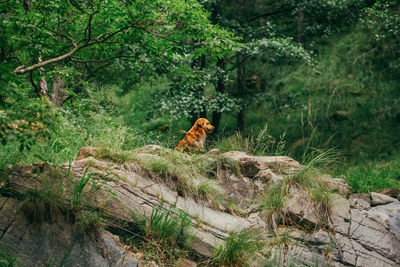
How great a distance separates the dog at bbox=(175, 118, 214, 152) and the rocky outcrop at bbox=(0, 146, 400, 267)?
1.79 feet

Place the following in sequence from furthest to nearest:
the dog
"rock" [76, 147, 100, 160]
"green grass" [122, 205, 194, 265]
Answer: the dog → "rock" [76, 147, 100, 160] → "green grass" [122, 205, 194, 265]

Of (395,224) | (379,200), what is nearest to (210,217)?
(395,224)

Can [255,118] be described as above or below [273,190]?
below

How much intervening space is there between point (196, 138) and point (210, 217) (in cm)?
216

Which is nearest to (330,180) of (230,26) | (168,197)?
(168,197)

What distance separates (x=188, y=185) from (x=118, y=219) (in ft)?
4.57

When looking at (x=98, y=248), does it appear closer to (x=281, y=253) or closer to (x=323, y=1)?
(x=281, y=253)

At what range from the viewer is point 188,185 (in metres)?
5.43

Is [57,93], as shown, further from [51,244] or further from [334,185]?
[334,185]

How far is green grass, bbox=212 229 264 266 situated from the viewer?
14.6ft

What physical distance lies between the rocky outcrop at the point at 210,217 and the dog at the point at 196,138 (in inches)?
21.5

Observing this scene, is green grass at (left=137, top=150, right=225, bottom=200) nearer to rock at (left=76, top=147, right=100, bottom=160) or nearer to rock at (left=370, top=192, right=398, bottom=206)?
rock at (left=76, top=147, right=100, bottom=160)

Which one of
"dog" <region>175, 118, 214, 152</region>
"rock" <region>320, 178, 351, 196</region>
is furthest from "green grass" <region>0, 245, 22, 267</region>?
"rock" <region>320, 178, 351, 196</region>

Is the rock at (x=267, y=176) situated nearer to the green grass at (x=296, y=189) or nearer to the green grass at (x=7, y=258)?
the green grass at (x=296, y=189)
